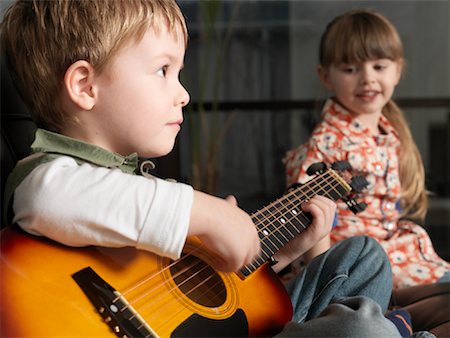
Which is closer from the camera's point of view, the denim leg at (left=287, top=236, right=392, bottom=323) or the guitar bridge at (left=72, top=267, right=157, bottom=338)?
the guitar bridge at (left=72, top=267, right=157, bottom=338)

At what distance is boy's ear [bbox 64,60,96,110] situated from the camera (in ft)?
2.82

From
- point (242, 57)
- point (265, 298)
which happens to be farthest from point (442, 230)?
point (265, 298)

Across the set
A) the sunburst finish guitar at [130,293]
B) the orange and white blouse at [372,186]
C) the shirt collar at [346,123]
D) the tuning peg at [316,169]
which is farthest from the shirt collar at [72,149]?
the shirt collar at [346,123]

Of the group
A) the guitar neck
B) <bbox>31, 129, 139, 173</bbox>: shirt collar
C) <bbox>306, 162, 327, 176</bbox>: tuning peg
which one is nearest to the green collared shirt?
<bbox>31, 129, 139, 173</bbox>: shirt collar

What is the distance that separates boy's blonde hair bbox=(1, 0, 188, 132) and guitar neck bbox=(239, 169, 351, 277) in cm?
34

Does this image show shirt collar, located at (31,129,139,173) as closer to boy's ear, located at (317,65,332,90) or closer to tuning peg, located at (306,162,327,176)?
tuning peg, located at (306,162,327,176)

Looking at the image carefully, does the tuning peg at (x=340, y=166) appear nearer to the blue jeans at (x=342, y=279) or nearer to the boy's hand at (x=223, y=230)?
the blue jeans at (x=342, y=279)

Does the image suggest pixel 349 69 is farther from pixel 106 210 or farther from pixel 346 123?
pixel 106 210

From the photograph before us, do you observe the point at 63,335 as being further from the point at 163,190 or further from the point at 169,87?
the point at 169,87

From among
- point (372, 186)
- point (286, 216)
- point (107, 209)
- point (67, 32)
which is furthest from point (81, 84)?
point (372, 186)

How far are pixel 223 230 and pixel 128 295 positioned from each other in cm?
15

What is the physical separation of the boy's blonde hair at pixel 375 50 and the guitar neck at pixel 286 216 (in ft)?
1.76

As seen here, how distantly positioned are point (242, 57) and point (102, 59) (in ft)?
6.86

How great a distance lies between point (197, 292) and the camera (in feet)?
2.83
